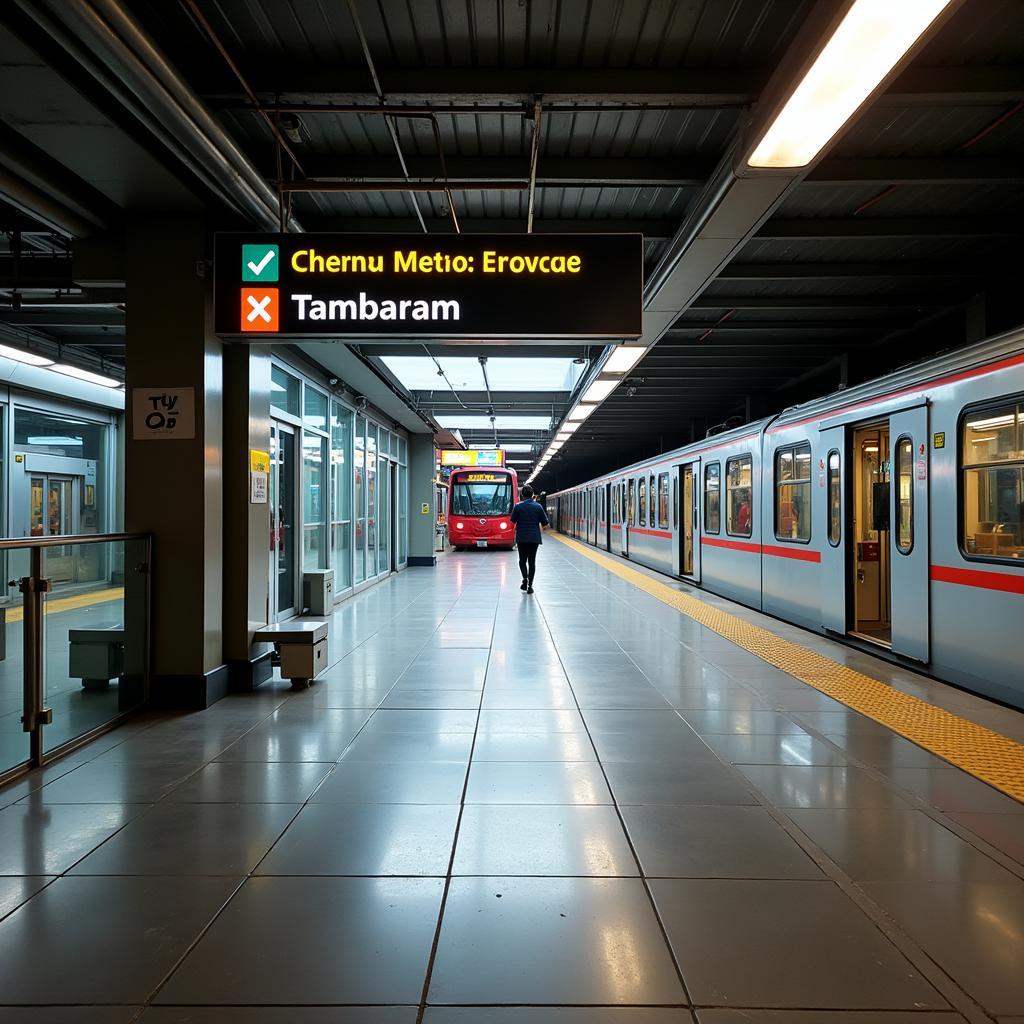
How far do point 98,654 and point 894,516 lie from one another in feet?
21.2

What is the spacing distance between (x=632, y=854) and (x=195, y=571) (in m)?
3.71

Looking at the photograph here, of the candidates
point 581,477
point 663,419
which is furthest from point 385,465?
point 581,477

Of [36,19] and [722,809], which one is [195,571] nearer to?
[36,19]

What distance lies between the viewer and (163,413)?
5.30 meters

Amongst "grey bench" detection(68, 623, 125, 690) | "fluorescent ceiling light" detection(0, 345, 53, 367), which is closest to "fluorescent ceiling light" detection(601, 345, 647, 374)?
"grey bench" detection(68, 623, 125, 690)

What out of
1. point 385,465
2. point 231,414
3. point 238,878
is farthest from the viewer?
point 385,465

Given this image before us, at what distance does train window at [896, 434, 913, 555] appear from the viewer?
6.31 m

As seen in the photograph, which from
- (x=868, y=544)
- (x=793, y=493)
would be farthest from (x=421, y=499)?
(x=868, y=544)

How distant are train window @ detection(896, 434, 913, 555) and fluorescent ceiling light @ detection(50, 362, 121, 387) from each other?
1039 centimetres

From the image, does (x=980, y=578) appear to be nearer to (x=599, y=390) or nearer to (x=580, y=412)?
(x=599, y=390)

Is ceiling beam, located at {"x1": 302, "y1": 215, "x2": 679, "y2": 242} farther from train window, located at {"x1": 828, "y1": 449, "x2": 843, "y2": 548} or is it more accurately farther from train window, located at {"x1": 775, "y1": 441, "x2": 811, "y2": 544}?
train window, located at {"x1": 775, "y1": 441, "x2": 811, "y2": 544}

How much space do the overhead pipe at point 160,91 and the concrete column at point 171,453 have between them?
2.27 ft

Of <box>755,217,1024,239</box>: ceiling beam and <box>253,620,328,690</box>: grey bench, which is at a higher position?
<box>755,217,1024,239</box>: ceiling beam

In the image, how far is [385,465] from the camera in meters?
15.9
